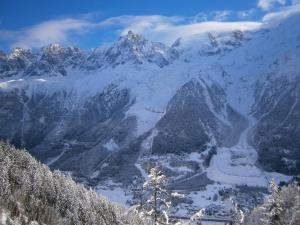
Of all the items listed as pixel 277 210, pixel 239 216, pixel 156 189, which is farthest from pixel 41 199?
pixel 156 189

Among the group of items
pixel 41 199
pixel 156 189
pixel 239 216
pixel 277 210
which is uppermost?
pixel 156 189

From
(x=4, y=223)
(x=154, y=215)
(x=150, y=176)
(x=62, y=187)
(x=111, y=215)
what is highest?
(x=150, y=176)

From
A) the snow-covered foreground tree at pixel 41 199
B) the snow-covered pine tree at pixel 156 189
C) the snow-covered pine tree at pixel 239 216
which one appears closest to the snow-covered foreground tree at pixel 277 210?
the snow-covered pine tree at pixel 239 216

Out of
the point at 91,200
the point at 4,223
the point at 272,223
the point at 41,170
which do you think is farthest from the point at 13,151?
the point at 272,223

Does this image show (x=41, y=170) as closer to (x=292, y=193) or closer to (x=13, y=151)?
(x=13, y=151)

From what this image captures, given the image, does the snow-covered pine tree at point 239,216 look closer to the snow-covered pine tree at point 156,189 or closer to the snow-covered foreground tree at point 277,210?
the snow-covered foreground tree at point 277,210

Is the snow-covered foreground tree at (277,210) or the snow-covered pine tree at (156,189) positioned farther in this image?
the snow-covered foreground tree at (277,210)

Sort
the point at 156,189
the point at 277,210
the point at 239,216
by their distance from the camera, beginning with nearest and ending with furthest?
1. the point at 156,189
2. the point at 277,210
3. the point at 239,216

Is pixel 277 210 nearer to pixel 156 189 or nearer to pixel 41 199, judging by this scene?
pixel 156 189
